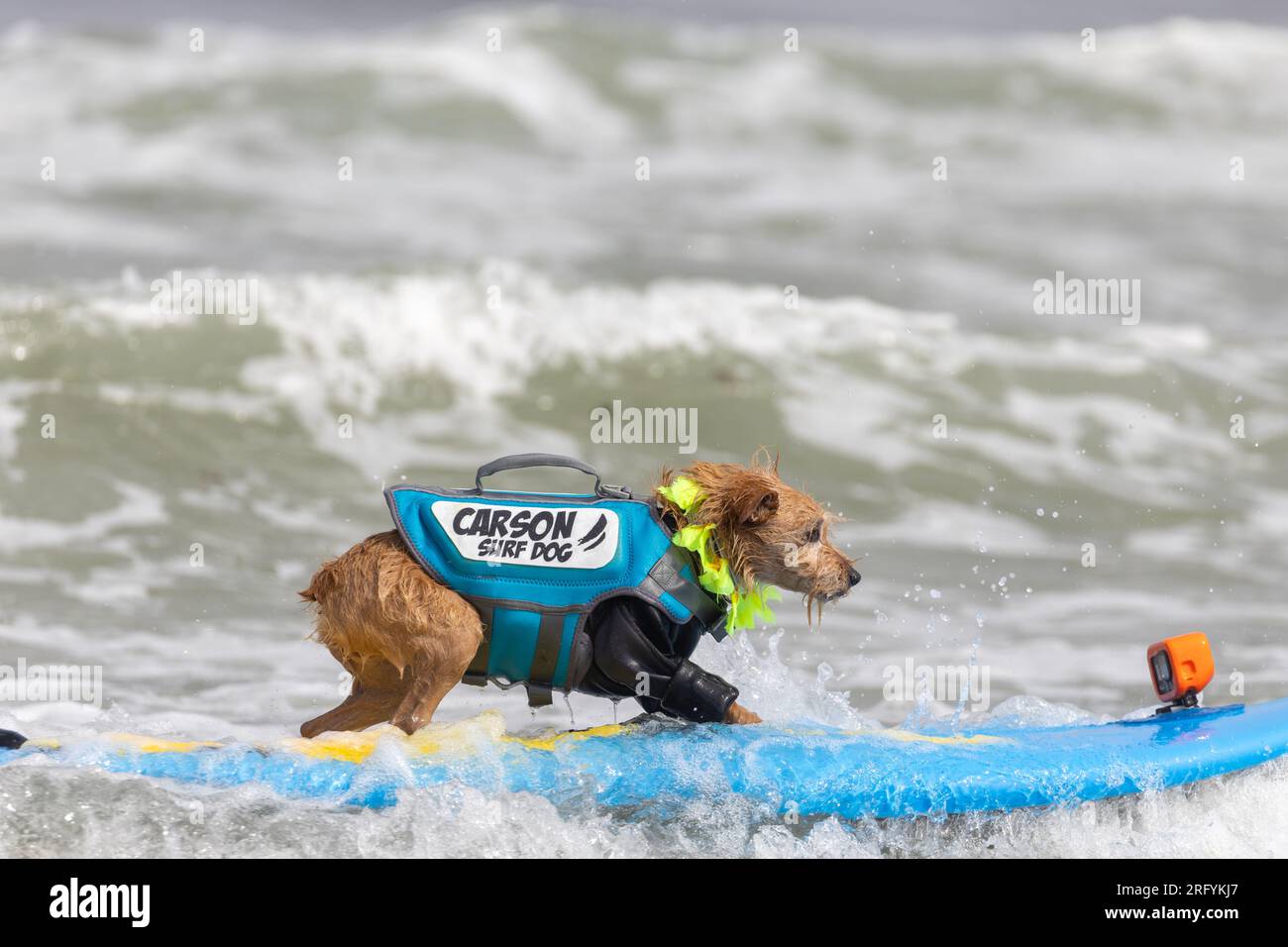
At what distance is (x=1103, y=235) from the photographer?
62.8 feet

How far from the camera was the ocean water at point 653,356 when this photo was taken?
6.74 m

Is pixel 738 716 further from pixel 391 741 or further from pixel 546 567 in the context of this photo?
pixel 391 741

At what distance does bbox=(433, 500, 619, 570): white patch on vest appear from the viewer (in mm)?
4469

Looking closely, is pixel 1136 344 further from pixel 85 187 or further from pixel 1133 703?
pixel 85 187

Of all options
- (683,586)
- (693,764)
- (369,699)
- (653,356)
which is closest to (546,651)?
(683,586)

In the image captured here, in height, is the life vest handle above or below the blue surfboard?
above

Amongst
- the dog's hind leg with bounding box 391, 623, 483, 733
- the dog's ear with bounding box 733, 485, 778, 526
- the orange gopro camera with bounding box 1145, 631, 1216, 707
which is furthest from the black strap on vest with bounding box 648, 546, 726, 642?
the orange gopro camera with bounding box 1145, 631, 1216, 707

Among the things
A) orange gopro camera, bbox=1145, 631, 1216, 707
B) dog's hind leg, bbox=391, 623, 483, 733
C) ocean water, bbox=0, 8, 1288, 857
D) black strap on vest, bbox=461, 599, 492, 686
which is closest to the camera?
dog's hind leg, bbox=391, 623, 483, 733

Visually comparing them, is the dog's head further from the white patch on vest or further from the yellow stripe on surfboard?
the yellow stripe on surfboard

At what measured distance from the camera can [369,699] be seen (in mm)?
4730

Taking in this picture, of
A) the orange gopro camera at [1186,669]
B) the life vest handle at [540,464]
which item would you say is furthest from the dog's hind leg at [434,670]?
the orange gopro camera at [1186,669]

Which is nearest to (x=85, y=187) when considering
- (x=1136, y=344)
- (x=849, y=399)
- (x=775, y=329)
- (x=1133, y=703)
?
(x=775, y=329)

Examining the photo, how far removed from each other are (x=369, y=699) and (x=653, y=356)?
10.8m

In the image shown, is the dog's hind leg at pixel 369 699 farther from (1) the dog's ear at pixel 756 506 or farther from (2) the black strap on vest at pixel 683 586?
(1) the dog's ear at pixel 756 506
